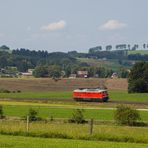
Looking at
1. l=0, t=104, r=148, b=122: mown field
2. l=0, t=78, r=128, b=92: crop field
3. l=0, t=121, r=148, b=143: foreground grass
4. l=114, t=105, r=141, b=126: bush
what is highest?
l=0, t=121, r=148, b=143: foreground grass

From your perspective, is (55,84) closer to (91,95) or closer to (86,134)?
(91,95)

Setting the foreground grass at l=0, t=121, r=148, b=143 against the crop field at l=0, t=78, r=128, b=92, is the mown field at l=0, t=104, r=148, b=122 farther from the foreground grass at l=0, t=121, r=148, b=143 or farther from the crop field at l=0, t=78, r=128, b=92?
the crop field at l=0, t=78, r=128, b=92

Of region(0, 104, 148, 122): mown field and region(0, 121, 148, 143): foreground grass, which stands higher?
region(0, 121, 148, 143): foreground grass

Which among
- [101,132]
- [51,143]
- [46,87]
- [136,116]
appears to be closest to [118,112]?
[136,116]

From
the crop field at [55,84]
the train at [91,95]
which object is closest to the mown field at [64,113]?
the train at [91,95]

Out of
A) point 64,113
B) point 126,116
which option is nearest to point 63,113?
point 64,113

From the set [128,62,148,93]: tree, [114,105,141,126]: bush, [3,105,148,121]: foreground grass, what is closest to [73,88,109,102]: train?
[128,62,148,93]: tree

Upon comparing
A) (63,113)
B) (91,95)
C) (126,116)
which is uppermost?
(126,116)

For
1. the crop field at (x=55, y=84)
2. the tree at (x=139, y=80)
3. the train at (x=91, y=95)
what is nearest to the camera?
the train at (x=91, y=95)

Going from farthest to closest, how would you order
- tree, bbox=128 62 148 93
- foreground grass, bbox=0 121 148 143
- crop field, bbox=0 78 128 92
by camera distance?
crop field, bbox=0 78 128 92 → tree, bbox=128 62 148 93 → foreground grass, bbox=0 121 148 143

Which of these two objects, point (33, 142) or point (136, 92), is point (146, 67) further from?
point (33, 142)

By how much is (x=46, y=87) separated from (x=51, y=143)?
122840 mm

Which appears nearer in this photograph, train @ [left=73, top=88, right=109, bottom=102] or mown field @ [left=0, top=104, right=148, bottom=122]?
mown field @ [left=0, top=104, right=148, bottom=122]

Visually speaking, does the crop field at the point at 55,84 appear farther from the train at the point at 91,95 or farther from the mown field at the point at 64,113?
the mown field at the point at 64,113
